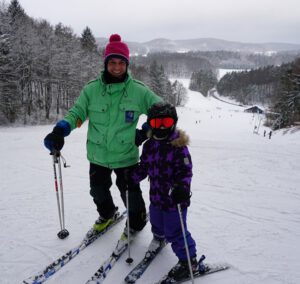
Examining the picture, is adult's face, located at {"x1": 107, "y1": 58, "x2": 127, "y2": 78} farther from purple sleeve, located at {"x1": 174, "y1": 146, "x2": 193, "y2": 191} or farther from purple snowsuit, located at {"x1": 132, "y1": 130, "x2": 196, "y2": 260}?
purple sleeve, located at {"x1": 174, "y1": 146, "x2": 193, "y2": 191}

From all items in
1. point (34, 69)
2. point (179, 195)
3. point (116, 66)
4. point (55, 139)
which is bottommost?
point (179, 195)

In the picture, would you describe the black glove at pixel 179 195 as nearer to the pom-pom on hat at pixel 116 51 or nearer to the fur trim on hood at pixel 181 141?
the fur trim on hood at pixel 181 141

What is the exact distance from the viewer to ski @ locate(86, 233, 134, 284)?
291 cm

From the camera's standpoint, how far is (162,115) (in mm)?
2742

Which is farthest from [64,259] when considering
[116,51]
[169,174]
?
[116,51]

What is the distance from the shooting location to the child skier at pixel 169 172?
9.04 ft

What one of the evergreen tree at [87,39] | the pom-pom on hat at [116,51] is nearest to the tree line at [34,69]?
the evergreen tree at [87,39]

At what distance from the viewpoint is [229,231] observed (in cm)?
396

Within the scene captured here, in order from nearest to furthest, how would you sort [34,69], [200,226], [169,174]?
[169,174]
[200,226]
[34,69]

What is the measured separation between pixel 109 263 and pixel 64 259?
0.52 metres

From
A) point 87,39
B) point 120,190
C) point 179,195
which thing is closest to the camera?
point 179,195

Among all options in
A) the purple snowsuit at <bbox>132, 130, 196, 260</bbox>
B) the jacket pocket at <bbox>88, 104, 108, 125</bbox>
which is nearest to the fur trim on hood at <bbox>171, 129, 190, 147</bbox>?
the purple snowsuit at <bbox>132, 130, 196, 260</bbox>

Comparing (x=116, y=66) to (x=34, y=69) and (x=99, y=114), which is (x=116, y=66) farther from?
(x=34, y=69)

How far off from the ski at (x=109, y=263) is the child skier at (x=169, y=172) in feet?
2.20
